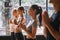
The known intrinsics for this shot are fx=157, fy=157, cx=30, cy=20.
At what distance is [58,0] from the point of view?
1.40 metres

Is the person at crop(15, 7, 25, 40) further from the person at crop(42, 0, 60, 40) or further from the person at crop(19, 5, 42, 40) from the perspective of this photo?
the person at crop(42, 0, 60, 40)

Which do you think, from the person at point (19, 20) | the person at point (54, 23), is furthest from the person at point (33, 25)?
the person at point (54, 23)

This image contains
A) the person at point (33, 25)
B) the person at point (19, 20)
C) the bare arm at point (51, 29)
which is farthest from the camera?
the person at point (19, 20)

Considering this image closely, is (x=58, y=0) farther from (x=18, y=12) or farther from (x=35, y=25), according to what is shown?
(x=18, y=12)

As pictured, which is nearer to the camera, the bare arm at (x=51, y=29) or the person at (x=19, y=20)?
the bare arm at (x=51, y=29)

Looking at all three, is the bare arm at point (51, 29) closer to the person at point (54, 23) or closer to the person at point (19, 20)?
the person at point (54, 23)

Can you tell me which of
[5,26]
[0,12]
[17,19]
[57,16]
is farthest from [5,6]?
[57,16]

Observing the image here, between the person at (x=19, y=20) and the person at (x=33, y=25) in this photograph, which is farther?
the person at (x=19, y=20)

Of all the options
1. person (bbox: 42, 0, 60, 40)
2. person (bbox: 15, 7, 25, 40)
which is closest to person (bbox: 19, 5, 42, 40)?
person (bbox: 15, 7, 25, 40)

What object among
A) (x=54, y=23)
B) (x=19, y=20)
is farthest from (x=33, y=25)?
(x=54, y=23)

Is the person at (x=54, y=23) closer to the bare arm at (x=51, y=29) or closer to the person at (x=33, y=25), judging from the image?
the bare arm at (x=51, y=29)

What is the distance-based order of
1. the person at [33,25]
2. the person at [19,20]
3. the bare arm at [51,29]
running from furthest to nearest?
the person at [19,20], the person at [33,25], the bare arm at [51,29]

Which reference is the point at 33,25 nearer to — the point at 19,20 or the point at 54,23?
the point at 19,20

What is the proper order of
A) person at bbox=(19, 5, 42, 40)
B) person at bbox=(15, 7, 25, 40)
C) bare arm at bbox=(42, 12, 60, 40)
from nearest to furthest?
bare arm at bbox=(42, 12, 60, 40) < person at bbox=(19, 5, 42, 40) < person at bbox=(15, 7, 25, 40)
